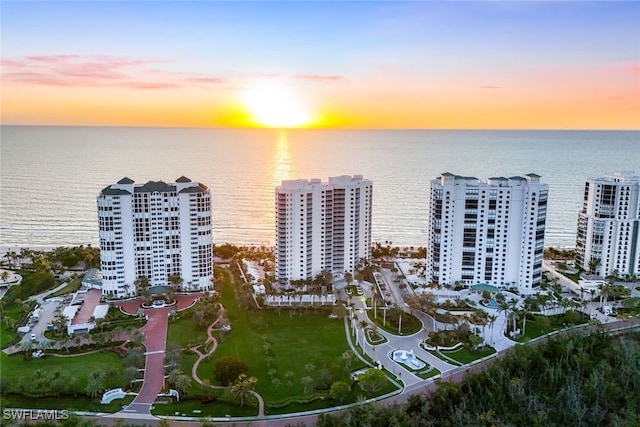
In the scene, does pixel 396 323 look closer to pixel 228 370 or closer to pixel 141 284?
pixel 228 370

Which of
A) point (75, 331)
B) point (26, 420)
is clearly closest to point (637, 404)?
point (26, 420)

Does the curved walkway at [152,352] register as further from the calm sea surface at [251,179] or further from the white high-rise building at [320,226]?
the calm sea surface at [251,179]

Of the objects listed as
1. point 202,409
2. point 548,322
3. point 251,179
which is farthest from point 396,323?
point 251,179

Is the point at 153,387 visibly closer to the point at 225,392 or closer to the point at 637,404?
the point at 225,392

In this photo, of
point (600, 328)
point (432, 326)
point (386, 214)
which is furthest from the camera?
point (386, 214)

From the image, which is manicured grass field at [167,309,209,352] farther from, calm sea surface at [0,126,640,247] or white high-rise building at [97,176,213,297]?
calm sea surface at [0,126,640,247]

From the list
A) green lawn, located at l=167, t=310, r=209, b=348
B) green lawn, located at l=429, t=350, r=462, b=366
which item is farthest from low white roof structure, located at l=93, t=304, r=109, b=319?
green lawn, located at l=429, t=350, r=462, b=366

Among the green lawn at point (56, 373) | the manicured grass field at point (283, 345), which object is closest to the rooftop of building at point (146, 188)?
the manicured grass field at point (283, 345)
